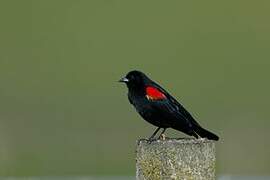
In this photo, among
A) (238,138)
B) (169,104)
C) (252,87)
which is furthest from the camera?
(252,87)

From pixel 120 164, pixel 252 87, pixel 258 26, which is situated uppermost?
Result: pixel 258 26

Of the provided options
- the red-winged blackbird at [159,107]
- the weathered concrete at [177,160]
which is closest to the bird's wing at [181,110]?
the red-winged blackbird at [159,107]

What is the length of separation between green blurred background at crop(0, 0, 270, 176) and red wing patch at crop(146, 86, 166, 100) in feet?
11.1

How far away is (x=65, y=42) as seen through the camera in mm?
20938

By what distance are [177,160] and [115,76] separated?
13.3m

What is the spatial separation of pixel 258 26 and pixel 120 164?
34.6 ft

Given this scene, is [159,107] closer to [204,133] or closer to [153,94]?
[153,94]

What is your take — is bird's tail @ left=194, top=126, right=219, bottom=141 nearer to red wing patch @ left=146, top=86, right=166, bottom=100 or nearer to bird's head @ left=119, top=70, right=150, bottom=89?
red wing patch @ left=146, top=86, right=166, bottom=100

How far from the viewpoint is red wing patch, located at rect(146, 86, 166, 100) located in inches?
Answer: 254

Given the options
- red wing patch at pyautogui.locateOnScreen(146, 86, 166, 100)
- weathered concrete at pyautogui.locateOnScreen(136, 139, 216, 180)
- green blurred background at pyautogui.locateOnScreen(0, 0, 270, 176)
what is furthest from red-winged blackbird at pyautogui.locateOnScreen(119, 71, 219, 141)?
green blurred background at pyautogui.locateOnScreen(0, 0, 270, 176)

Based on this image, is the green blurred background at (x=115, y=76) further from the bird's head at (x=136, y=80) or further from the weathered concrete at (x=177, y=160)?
→ the weathered concrete at (x=177, y=160)

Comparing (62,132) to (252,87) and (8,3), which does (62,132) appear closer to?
(252,87)

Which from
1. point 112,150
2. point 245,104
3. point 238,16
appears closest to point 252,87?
point 245,104

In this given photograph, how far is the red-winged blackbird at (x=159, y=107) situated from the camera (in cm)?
618
